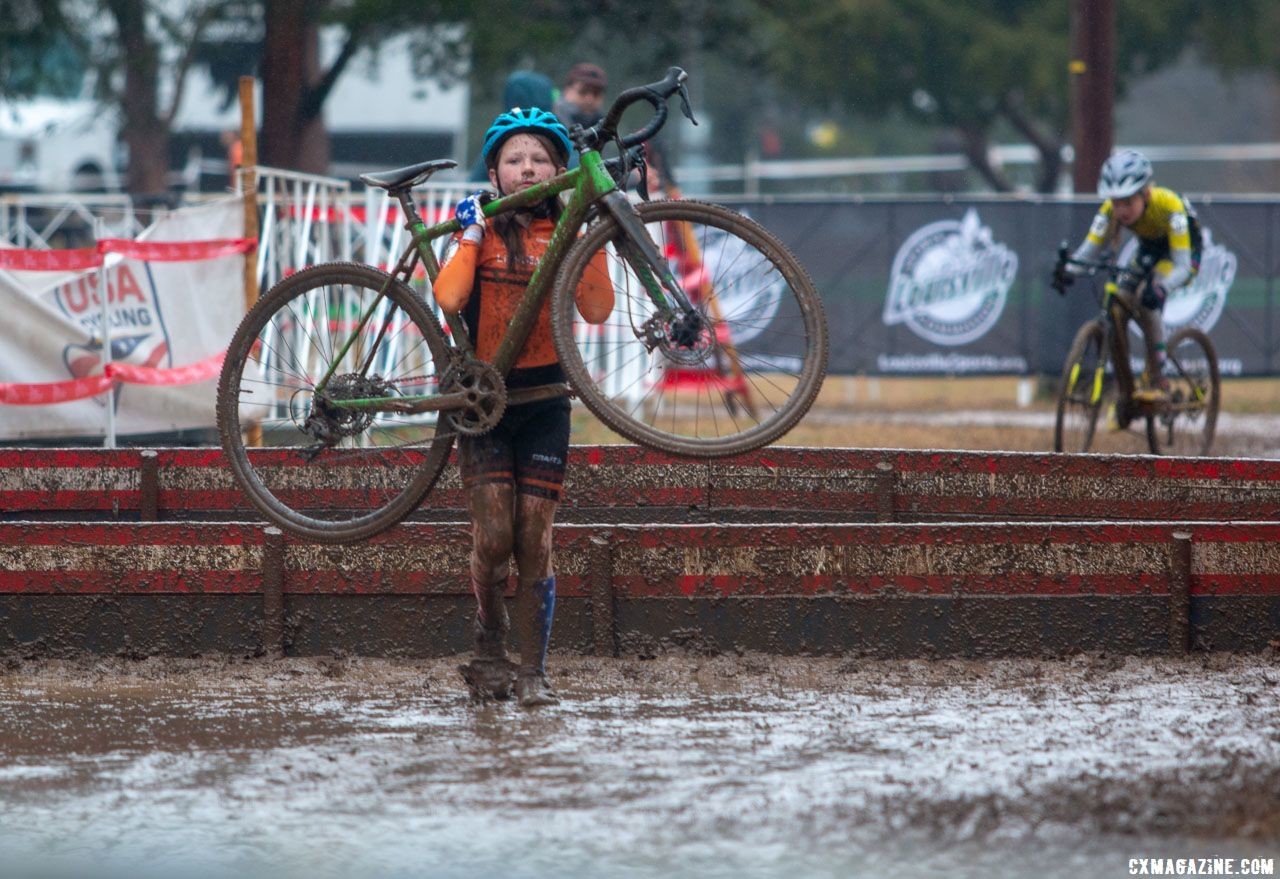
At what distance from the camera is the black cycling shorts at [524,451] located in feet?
20.6

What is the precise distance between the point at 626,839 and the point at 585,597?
2.43 meters

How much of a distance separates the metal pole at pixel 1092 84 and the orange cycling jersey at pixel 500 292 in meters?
14.0

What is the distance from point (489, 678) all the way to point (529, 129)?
1.84 m

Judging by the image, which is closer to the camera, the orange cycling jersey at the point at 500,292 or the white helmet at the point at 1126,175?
the orange cycling jersey at the point at 500,292

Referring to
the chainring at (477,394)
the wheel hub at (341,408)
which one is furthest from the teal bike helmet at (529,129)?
the wheel hub at (341,408)

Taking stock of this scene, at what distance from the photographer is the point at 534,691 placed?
6.19 meters

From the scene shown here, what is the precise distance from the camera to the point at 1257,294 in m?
18.7


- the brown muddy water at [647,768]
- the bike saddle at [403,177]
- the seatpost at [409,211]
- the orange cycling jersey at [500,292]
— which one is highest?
the bike saddle at [403,177]

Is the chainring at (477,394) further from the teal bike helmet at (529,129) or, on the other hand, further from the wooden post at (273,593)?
the wooden post at (273,593)

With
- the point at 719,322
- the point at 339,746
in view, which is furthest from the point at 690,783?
the point at 719,322

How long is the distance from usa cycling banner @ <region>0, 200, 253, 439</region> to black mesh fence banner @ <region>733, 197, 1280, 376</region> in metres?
7.69

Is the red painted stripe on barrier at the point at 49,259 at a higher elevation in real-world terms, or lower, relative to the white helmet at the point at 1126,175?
lower

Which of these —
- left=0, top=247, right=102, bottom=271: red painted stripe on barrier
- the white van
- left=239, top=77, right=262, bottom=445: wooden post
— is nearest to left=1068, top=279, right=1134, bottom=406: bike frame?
left=239, top=77, right=262, bottom=445: wooden post

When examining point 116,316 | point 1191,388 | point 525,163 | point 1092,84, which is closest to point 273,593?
point 525,163
